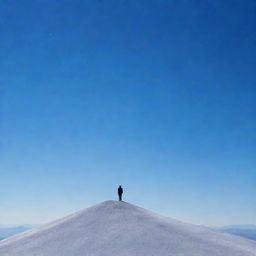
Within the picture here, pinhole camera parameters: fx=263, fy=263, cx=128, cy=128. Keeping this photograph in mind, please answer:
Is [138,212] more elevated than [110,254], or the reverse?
[138,212]

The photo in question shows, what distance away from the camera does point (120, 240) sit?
13477 millimetres

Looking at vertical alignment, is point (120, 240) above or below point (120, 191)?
below

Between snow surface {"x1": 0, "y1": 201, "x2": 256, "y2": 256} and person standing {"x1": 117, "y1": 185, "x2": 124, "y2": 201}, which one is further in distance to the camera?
person standing {"x1": 117, "y1": 185, "x2": 124, "y2": 201}

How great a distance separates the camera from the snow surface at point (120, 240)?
12539 millimetres

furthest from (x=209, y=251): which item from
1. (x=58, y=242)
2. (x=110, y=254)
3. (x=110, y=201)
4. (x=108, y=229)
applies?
(x=110, y=201)

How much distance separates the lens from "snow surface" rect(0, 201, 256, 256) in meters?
12.5

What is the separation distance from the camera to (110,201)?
66.8 feet

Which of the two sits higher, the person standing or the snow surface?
the person standing

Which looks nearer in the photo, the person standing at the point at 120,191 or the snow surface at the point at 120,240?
the snow surface at the point at 120,240

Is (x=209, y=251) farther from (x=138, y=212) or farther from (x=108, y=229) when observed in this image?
(x=138, y=212)

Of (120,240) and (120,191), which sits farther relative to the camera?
(120,191)

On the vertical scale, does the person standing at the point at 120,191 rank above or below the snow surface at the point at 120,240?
above

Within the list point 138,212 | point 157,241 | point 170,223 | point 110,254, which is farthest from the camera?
point 138,212

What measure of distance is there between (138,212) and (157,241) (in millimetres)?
5247
